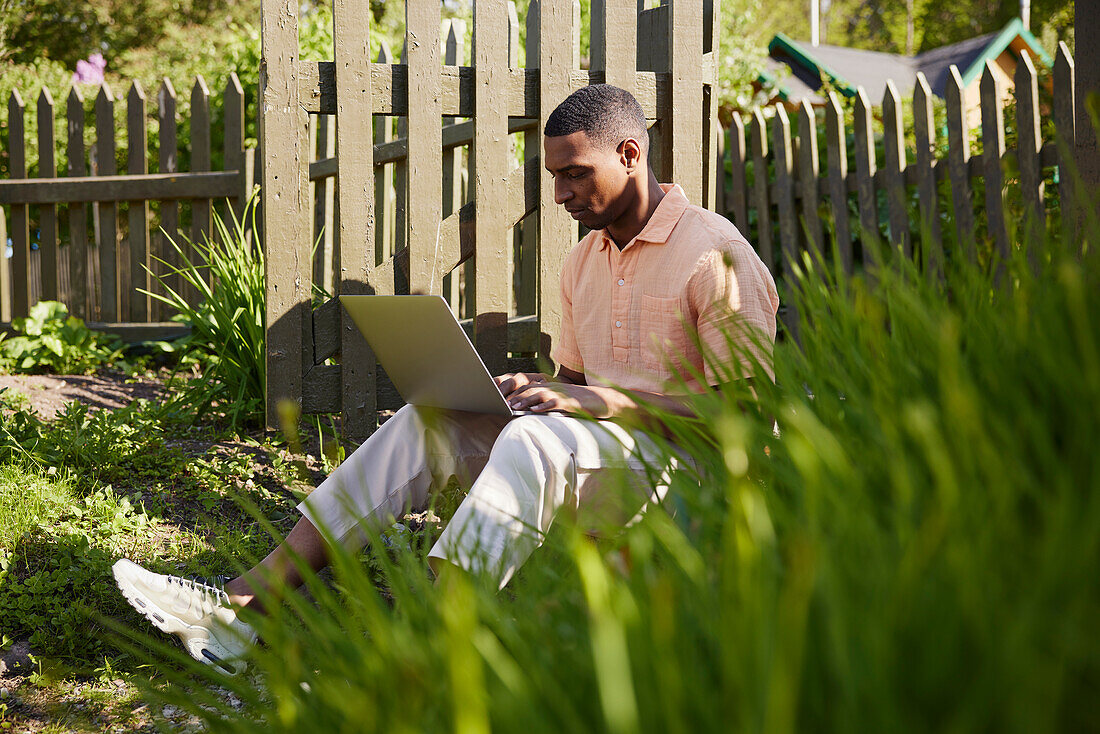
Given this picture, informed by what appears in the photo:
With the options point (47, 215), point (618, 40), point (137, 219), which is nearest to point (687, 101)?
point (618, 40)

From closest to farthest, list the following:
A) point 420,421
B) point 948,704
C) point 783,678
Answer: point 783,678
point 948,704
point 420,421

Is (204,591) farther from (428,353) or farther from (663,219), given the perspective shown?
Answer: (663,219)

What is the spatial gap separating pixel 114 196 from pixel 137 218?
0.24 meters

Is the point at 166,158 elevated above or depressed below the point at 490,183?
above

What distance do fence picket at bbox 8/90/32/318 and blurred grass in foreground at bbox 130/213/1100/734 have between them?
6.10 metres

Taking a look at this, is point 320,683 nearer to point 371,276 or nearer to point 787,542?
point 787,542

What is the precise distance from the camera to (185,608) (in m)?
2.21

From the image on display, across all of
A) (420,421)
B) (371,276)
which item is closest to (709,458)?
(420,421)

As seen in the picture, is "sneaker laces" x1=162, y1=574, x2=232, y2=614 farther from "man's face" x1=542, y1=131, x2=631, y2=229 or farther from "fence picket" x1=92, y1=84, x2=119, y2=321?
"fence picket" x1=92, y1=84, x2=119, y2=321

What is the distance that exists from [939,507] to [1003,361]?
365 mm

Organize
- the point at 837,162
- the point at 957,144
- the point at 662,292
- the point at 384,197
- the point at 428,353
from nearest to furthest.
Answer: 1. the point at 428,353
2. the point at 662,292
3. the point at 957,144
4. the point at 384,197
5. the point at 837,162

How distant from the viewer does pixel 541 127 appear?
11.3 feet

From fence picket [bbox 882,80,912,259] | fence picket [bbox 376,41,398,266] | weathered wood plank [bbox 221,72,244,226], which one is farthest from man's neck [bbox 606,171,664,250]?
weathered wood plank [bbox 221,72,244,226]

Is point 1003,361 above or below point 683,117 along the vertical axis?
below
